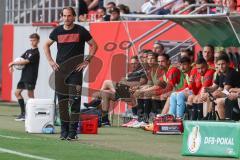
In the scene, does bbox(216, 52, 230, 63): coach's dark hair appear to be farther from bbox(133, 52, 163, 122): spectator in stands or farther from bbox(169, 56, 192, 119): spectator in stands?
bbox(133, 52, 163, 122): spectator in stands

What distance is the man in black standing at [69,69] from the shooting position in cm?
1702

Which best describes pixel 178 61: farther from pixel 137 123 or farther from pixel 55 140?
pixel 55 140

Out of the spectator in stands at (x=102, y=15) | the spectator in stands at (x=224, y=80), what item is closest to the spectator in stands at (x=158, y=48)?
the spectator in stands at (x=224, y=80)

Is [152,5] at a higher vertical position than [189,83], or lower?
higher

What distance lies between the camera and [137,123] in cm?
2136

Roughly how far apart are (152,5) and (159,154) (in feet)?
39.1

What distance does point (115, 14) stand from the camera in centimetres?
2595

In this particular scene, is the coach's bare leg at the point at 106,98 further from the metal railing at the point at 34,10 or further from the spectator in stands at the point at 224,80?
the metal railing at the point at 34,10

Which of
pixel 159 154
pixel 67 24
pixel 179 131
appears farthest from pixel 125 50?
pixel 159 154

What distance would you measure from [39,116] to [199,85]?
330 centimetres

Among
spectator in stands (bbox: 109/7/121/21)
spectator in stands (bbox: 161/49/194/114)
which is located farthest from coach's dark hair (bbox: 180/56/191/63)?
spectator in stands (bbox: 109/7/121/21)

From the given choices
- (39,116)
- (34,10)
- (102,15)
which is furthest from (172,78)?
(34,10)

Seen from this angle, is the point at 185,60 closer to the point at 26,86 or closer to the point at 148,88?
the point at 148,88

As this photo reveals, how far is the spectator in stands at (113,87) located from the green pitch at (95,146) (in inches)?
53.4
